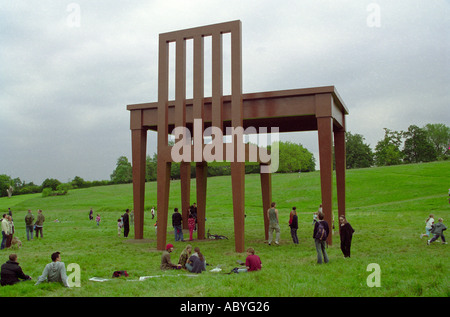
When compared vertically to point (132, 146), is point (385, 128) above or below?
above

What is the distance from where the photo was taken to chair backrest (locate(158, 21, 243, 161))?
567 inches

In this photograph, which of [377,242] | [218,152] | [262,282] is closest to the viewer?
[262,282]

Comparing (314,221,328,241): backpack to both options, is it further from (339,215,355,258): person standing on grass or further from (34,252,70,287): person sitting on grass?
(34,252,70,287): person sitting on grass

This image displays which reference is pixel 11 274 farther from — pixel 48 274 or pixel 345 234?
pixel 345 234

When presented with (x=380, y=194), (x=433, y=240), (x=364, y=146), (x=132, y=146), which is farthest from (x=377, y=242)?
(x=364, y=146)

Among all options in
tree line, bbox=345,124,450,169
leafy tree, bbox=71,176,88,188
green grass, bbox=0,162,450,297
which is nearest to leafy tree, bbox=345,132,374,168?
tree line, bbox=345,124,450,169

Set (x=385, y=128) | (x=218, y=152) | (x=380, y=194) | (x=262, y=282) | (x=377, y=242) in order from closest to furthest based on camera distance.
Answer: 1. (x=262, y=282)
2. (x=218, y=152)
3. (x=377, y=242)
4. (x=380, y=194)
5. (x=385, y=128)

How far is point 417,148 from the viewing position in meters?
93.2

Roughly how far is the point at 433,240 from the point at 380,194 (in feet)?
109

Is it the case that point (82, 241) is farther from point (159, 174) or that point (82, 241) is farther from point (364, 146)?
point (364, 146)

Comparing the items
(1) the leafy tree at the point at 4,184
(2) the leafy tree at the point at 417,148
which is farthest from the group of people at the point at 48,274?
(2) the leafy tree at the point at 417,148

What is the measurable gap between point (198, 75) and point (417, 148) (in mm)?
93970

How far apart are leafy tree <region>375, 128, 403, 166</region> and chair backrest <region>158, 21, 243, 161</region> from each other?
280 ft

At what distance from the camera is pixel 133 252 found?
14.9 metres
